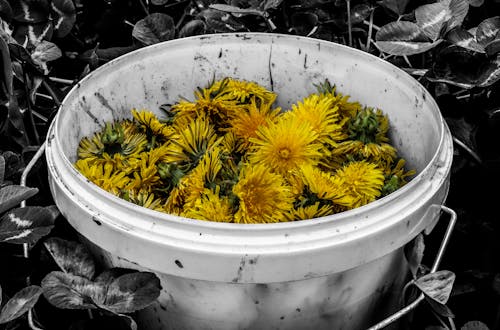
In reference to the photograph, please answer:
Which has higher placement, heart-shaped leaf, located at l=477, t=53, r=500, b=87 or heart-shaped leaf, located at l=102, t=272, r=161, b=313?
heart-shaped leaf, located at l=477, t=53, r=500, b=87

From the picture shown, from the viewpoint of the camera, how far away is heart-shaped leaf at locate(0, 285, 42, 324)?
26.7 inches

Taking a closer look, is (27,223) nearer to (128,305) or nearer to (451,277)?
(128,305)

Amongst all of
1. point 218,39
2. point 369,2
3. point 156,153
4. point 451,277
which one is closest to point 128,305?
point 156,153

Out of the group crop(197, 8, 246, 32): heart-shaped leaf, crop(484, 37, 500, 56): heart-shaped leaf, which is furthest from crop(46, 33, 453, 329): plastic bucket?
crop(197, 8, 246, 32): heart-shaped leaf

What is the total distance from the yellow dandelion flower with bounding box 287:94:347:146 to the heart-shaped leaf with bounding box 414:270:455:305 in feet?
0.75

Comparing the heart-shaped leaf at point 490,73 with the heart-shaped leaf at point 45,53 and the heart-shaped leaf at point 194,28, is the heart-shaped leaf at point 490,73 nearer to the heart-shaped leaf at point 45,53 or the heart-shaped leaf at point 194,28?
the heart-shaped leaf at point 194,28

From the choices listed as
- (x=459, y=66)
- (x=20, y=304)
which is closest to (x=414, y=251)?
(x=459, y=66)

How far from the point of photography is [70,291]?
0.67m

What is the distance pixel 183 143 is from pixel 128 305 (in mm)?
269

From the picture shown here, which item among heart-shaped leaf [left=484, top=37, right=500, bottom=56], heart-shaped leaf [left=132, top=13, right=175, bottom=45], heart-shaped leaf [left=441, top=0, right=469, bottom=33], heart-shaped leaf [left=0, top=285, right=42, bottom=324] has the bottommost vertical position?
heart-shaped leaf [left=0, top=285, right=42, bottom=324]

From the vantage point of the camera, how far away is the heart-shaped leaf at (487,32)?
0.92 metres

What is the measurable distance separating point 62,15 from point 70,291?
1.93 feet

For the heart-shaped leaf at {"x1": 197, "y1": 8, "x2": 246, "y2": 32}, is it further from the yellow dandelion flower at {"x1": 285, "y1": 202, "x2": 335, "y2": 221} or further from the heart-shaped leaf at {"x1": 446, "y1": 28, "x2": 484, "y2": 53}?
the yellow dandelion flower at {"x1": 285, "y1": 202, "x2": 335, "y2": 221}

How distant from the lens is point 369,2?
45.4 inches
